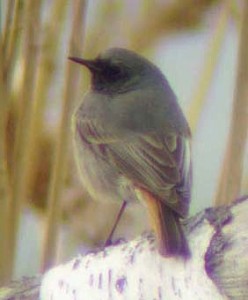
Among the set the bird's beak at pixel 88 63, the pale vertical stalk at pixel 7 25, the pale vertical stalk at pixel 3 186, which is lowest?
the pale vertical stalk at pixel 3 186

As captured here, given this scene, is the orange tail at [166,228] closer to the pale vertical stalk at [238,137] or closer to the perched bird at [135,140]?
the perched bird at [135,140]

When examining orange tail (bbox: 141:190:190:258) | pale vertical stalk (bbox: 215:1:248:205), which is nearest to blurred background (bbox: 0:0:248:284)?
pale vertical stalk (bbox: 215:1:248:205)

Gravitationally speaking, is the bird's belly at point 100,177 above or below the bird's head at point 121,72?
below

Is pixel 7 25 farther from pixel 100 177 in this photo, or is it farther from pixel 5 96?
pixel 100 177

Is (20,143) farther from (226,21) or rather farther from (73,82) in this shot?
(226,21)

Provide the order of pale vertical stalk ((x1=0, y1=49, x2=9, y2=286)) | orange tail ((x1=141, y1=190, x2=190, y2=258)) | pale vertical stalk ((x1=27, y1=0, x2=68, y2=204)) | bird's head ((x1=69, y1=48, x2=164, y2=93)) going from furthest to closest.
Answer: bird's head ((x1=69, y1=48, x2=164, y2=93))
pale vertical stalk ((x1=27, y1=0, x2=68, y2=204))
pale vertical stalk ((x1=0, y1=49, x2=9, y2=286))
orange tail ((x1=141, y1=190, x2=190, y2=258))

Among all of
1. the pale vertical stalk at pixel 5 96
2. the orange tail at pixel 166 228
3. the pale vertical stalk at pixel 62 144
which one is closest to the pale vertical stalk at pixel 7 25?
the pale vertical stalk at pixel 5 96

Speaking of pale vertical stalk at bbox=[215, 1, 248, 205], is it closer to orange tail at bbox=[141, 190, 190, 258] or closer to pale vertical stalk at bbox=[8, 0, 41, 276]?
orange tail at bbox=[141, 190, 190, 258]

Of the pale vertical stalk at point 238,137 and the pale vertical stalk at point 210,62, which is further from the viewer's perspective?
the pale vertical stalk at point 210,62
